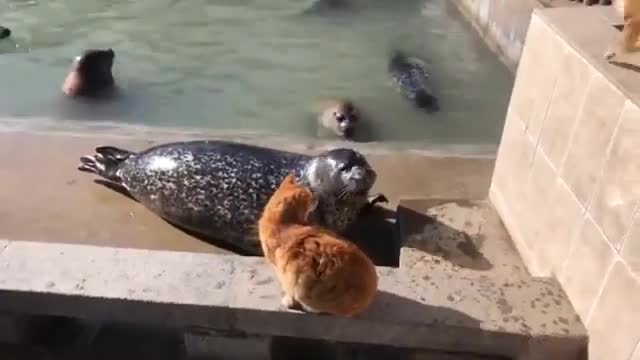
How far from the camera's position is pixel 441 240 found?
341cm

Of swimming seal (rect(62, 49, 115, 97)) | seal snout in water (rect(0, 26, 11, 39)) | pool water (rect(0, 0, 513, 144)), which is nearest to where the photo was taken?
pool water (rect(0, 0, 513, 144))

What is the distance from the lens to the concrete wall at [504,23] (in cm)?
728

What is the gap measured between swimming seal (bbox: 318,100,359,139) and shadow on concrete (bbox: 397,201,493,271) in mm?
1862

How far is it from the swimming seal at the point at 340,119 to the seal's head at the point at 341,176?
Answer: 1741mm

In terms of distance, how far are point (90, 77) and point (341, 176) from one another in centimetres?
354

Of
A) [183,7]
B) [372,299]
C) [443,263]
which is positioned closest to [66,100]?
[183,7]

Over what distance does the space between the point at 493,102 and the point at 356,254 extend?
4.58 meters

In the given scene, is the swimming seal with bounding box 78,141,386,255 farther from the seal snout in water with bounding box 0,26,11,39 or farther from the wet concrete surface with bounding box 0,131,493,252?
the seal snout in water with bounding box 0,26,11,39

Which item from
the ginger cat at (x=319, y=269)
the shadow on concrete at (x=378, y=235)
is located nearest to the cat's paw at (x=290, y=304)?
the ginger cat at (x=319, y=269)

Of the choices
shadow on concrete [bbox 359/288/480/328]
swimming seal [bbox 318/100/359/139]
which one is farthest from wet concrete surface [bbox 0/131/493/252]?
shadow on concrete [bbox 359/288/480/328]

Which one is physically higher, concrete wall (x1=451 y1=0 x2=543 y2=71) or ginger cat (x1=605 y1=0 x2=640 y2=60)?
ginger cat (x1=605 y1=0 x2=640 y2=60)

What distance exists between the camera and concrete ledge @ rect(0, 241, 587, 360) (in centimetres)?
250

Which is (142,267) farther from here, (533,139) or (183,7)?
(183,7)

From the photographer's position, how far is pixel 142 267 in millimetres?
2768
